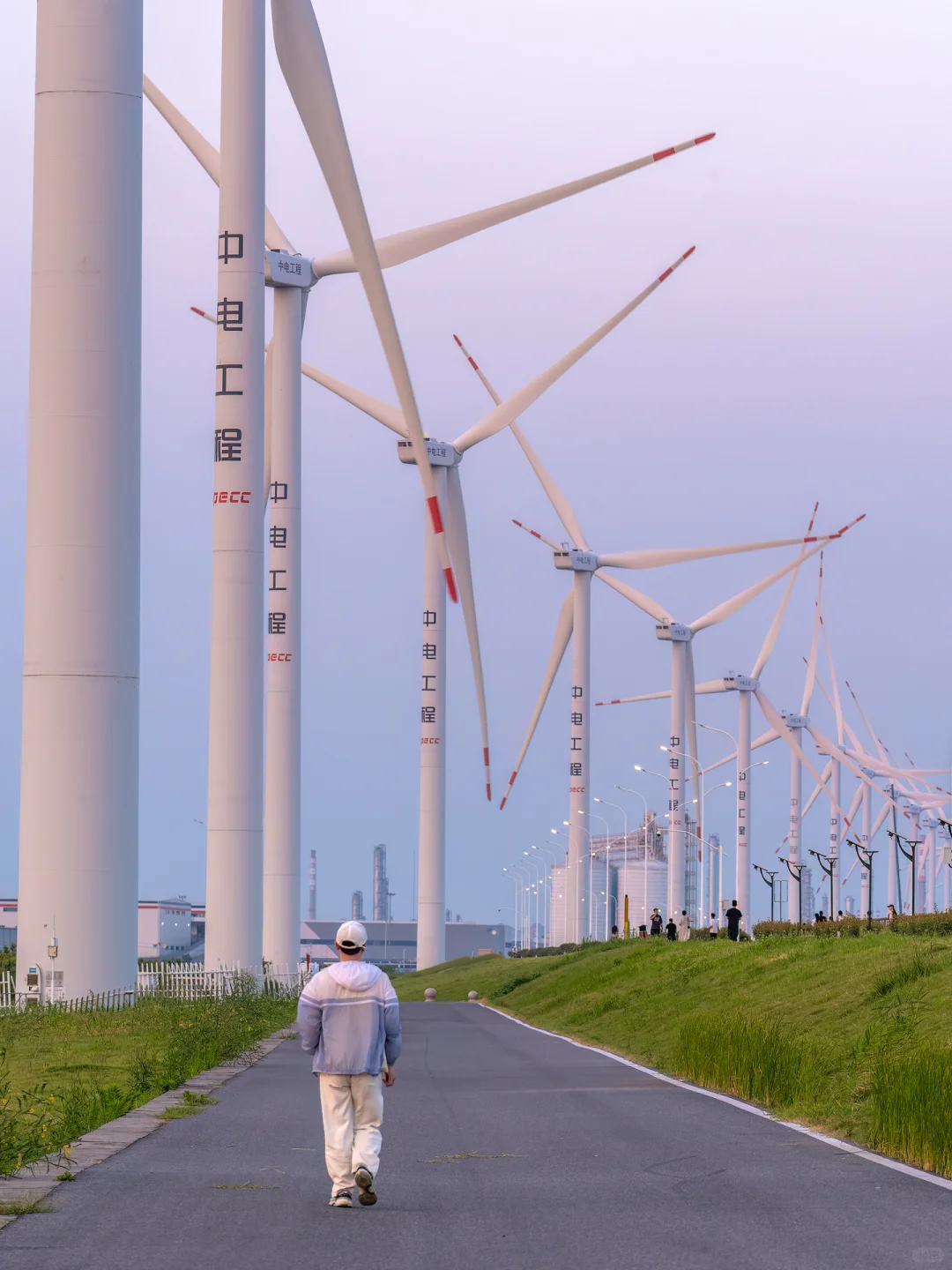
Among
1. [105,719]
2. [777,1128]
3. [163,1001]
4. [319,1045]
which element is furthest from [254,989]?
[319,1045]

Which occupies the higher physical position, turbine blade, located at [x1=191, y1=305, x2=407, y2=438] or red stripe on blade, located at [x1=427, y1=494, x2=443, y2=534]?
turbine blade, located at [x1=191, y1=305, x2=407, y2=438]

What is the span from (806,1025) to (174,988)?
53.3 feet

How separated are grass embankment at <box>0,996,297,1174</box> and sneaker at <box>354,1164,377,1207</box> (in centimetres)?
271

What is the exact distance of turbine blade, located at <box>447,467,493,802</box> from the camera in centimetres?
6975

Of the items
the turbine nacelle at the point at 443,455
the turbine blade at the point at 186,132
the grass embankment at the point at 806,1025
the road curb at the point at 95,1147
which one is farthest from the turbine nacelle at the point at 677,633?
the road curb at the point at 95,1147

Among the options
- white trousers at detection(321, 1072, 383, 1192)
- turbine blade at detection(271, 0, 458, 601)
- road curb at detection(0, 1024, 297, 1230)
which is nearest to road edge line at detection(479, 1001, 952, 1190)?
white trousers at detection(321, 1072, 383, 1192)

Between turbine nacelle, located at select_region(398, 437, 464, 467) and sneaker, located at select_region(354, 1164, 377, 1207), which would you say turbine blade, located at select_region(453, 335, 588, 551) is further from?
sneaker, located at select_region(354, 1164, 377, 1207)

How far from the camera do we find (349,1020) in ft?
45.3

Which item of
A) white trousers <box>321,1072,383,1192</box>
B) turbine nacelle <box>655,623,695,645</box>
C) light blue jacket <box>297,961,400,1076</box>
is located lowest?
white trousers <box>321,1072,383,1192</box>

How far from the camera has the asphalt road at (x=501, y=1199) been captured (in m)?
11.0

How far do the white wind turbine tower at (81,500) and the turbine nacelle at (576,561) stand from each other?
75187 mm

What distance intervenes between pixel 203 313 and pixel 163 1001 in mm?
40535

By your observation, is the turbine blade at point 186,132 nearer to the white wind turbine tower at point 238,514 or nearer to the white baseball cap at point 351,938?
the white wind turbine tower at point 238,514

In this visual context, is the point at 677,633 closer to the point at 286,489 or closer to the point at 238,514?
the point at 286,489
